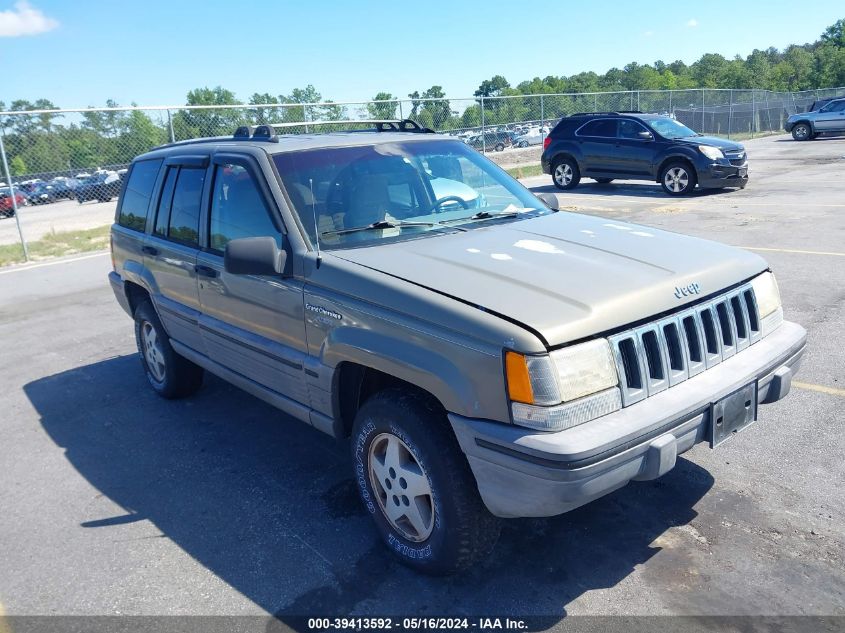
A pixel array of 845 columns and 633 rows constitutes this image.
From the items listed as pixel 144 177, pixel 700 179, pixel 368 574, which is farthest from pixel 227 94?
pixel 368 574

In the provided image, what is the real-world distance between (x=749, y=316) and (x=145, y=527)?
3.32 metres

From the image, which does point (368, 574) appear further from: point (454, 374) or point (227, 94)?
point (227, 94)

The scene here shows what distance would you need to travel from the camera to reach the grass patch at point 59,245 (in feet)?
42.7

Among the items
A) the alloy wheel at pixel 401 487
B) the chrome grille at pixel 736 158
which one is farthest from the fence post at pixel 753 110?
the alloy wheel at pixel 401 487

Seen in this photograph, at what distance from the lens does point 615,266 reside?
3.27 metres

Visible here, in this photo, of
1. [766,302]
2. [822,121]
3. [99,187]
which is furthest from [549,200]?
[822,121]

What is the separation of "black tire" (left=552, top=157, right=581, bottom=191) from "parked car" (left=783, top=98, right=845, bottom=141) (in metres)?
17.3

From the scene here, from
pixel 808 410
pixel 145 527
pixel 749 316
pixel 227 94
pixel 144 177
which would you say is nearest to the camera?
pixel 749 316

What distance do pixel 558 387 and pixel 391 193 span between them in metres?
1.88

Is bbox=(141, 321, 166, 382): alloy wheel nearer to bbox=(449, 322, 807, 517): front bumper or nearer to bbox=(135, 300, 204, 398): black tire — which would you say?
bbox=(135, 300, 204, 398): black tire

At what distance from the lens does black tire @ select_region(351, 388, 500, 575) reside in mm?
2920

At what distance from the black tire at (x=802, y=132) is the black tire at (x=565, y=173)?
17.5 meters

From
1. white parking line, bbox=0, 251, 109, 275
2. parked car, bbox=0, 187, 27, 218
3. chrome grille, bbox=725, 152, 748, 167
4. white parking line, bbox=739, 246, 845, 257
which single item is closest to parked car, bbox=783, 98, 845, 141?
chrome grille, bbox=725, 152, 748, 167

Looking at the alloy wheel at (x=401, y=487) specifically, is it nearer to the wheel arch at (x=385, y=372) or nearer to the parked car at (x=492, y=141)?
the wheel arch at (x=385, y=372)
